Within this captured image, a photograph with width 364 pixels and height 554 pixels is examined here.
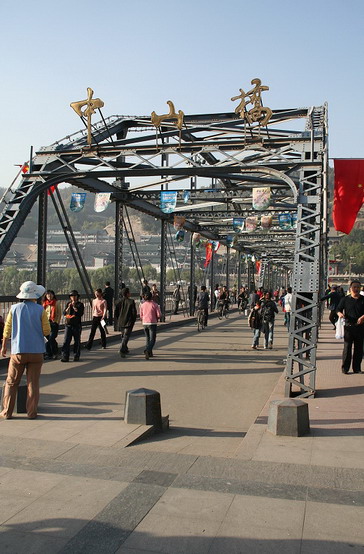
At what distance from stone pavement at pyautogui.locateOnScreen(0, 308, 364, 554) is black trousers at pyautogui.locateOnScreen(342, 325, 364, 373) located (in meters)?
0.86

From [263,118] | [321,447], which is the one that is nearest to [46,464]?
[321,447]

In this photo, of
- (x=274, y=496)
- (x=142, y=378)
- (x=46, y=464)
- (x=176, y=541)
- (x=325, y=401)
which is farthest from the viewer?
(x=142, y=378)

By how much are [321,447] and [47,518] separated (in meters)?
3.25

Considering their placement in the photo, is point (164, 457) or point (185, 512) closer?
point (185, 512)

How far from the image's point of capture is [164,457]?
6.22 metres

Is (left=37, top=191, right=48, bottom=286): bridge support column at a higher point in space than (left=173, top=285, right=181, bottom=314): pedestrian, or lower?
higher

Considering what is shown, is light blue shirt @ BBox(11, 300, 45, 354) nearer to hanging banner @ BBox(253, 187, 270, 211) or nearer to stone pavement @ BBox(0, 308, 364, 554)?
stone pavement @ BBox(0, 308, 364, 554)

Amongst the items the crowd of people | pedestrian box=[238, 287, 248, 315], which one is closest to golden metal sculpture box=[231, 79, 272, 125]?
the crowd of people

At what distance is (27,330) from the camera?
7.70 metres

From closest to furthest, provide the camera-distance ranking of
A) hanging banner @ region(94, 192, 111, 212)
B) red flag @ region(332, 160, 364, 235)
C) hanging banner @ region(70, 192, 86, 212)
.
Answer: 1. red flag @ region(332, 160, 364, 235)
2. hanging banner @ region(70, 192, 86, 212)
3. hanging banner @ region(94, 192, 111, 212)

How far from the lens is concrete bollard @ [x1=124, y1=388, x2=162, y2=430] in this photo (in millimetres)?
7398

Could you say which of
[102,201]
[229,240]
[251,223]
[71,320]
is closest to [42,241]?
[71,320]

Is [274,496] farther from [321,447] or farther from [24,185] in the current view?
[24,185]

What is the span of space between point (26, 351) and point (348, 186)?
836 centimetres
